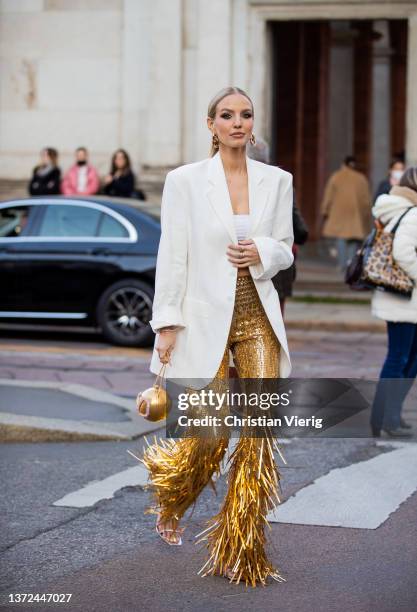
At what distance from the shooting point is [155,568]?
575 centimetres

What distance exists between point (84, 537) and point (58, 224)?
8.74 m

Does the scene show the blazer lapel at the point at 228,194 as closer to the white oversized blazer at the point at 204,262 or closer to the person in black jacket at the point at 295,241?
the white oversized blazer at the point at 204,262

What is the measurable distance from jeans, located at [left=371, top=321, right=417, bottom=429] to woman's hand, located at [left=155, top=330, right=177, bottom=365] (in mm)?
3257

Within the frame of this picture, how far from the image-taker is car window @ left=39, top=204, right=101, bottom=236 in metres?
14.6

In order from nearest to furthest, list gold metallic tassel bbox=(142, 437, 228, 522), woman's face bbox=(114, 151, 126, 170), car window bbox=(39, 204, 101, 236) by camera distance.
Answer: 1. gold metallic tassel bbox=(142, 437, 228, 522)
2. car window bbox=(39, 204, 101, 236)
3. woman's face bbox=(114, 151, 126, 170)

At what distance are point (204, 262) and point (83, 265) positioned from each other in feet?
29.4

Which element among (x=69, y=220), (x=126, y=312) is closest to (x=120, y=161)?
(x=69, y=220)

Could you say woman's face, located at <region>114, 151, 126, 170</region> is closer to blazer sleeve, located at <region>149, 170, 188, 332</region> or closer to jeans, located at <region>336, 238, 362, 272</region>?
jeans, located at <region>336, 238, 362, 272</region>

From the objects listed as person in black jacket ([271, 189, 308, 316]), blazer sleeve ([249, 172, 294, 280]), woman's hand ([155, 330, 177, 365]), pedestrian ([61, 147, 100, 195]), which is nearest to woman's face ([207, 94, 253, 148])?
blazer sleeve ([249, 172, 294, 280])

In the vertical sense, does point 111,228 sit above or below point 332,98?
below

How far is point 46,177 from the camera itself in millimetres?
20484

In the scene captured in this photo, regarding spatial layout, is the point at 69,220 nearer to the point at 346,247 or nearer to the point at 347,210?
the point at 347,210

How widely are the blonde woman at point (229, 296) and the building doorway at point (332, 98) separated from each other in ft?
52.9

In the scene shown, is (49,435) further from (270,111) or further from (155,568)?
(270,111)
